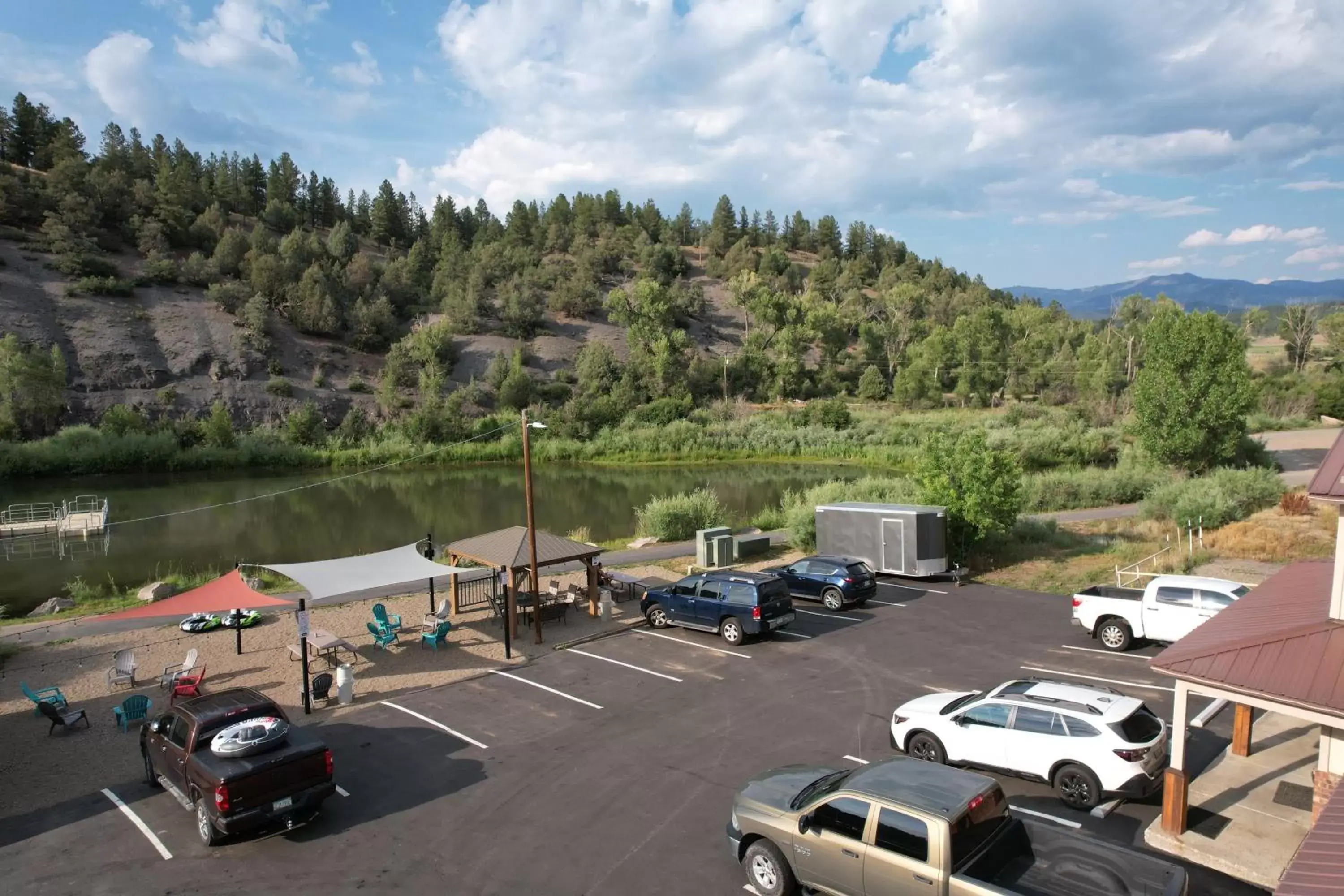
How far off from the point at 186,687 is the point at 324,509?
33.6m

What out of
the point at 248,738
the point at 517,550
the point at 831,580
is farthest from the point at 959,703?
the point at 517,550

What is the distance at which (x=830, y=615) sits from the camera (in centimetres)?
2061

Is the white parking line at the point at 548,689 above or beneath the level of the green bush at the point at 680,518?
beneath

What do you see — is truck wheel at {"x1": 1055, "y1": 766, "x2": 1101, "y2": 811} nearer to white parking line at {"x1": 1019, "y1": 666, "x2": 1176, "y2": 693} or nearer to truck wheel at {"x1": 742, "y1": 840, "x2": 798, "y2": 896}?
truck wheel at {"x1": 742, "y1": 840, "x2": 798, "y2": 896}

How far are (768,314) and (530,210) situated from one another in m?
64.1

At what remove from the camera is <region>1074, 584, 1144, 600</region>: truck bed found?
57.6 ft

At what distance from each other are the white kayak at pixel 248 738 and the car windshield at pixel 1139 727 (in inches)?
412

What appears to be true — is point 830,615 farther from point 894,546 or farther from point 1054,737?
point 1054,737

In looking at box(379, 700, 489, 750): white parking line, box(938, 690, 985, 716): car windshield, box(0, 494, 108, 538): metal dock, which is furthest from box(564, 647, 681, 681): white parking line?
box(0, 494, 108, 538): metal dock

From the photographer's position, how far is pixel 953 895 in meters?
7.13

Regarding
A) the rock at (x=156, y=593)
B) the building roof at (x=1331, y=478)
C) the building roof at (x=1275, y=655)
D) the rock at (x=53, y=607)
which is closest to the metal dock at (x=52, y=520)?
the rock at (x=53, y=607)

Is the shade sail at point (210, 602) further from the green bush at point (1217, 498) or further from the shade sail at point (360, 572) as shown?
the green bush at point (1217, 498)

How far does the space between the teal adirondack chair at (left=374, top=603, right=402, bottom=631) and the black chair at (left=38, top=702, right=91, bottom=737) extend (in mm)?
5468

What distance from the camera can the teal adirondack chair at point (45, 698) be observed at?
14.6m
